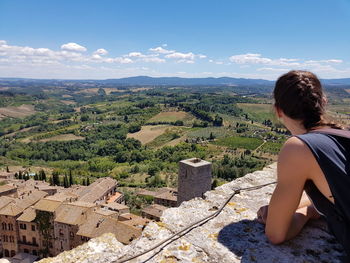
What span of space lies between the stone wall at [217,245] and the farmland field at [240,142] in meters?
72.0

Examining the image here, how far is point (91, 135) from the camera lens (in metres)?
98.9

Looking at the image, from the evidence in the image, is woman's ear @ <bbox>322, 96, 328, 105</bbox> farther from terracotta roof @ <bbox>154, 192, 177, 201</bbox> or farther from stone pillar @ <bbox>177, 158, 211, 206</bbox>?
terracotta roof @ <bbox>154, 192, 177, 201</bbox>

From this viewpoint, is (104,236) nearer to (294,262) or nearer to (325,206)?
(294,262)

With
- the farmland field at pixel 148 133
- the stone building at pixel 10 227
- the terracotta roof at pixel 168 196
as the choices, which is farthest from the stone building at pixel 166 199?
the farmland field at pixel 148 133

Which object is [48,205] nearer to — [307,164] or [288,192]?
[288,192]

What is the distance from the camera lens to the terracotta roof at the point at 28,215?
23955 millimetres

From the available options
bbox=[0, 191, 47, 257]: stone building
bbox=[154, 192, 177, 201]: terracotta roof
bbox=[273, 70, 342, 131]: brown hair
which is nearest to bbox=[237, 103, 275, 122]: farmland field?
bbox=[154, 192, 177, 201]: terracotta roof

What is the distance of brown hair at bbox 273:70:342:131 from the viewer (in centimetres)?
236

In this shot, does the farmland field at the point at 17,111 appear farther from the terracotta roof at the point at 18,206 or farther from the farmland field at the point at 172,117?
the terracotta roof at the point at 18,206

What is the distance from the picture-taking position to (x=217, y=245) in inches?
104

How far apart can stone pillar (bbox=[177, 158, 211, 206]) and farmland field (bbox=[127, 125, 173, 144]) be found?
253 feet

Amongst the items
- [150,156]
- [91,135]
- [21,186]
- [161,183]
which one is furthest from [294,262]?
[91,135]

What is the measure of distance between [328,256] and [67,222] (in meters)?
22.9

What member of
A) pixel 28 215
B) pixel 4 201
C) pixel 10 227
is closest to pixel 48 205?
pixel 28 215
